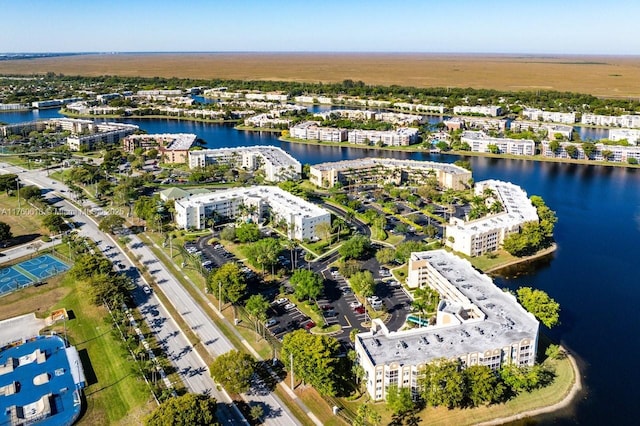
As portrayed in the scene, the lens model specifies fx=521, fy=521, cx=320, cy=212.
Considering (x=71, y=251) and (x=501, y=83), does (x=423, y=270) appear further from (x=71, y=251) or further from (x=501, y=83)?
(x=501, y=83)

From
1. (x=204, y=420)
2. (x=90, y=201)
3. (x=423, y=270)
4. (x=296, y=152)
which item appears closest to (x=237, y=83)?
(x=296, y=152)

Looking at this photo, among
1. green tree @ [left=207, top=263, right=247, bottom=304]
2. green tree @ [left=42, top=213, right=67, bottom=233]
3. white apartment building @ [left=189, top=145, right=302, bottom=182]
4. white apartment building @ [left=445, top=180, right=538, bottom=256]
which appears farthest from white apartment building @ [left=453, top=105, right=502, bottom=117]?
green tree @ [left=207, top=263, right=247, bottom=304]

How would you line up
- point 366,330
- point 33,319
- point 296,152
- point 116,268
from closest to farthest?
1. point 366,330
2. point 33,319
3. point 116,268
4. point 296,152

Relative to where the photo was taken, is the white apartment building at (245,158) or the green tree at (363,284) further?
the white apartment building at (245,158)

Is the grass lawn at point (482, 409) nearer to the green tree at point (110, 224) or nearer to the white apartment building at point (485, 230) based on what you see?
the white apartment building at point (485, 230)

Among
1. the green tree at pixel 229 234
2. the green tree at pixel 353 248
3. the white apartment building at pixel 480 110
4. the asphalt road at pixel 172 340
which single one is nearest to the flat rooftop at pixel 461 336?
the asphalt road at pixel 172 340

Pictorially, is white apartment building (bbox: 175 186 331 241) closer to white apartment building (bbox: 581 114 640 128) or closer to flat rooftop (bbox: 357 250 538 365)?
flat rooftop (bbox: 357 250 538 365)
